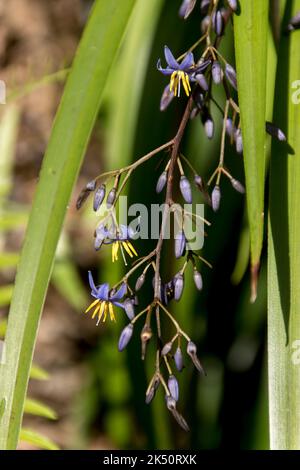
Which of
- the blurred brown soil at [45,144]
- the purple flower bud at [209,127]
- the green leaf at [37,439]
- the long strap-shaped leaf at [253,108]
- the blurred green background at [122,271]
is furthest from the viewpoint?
the blurred brown soil at [45,144]

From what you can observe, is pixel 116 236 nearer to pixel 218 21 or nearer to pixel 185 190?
pixel 185 190

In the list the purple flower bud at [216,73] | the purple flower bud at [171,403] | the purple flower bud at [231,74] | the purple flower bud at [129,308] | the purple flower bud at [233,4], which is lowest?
the purple flower bud at [171,403]

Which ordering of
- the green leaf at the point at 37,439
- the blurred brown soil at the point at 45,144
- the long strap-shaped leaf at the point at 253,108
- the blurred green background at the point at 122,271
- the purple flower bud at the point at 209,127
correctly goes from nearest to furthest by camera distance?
the long strap-shaped leaf at the point at 253,108
the purple flower bud at the point at 209,127
the green leaf at the point at 37,439
the blurred green background at the point at 122,271
the blurred brown soil at the point at 45,144

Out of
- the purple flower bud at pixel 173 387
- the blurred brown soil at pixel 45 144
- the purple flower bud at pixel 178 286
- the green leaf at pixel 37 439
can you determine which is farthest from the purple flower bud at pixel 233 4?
the blurred brown soil at pixel 45 144

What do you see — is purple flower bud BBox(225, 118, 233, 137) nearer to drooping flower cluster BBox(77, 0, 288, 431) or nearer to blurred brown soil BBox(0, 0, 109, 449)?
drooping flower cluster BBox(77, 0, 288, 431)

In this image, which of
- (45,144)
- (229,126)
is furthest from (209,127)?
(45,144)

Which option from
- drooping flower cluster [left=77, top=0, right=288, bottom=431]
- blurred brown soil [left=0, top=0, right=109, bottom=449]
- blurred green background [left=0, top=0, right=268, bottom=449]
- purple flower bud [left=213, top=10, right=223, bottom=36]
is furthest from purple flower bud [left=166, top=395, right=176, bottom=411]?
blurred brown soil [left=0, top=0, right=109, bottom=449]

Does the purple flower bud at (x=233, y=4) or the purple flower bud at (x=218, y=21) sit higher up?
the purple flower bud at (x=218, y=21)

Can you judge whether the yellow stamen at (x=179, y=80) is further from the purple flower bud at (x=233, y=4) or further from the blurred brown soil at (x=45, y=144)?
the blurred brown soil at (x=45, y=144)
